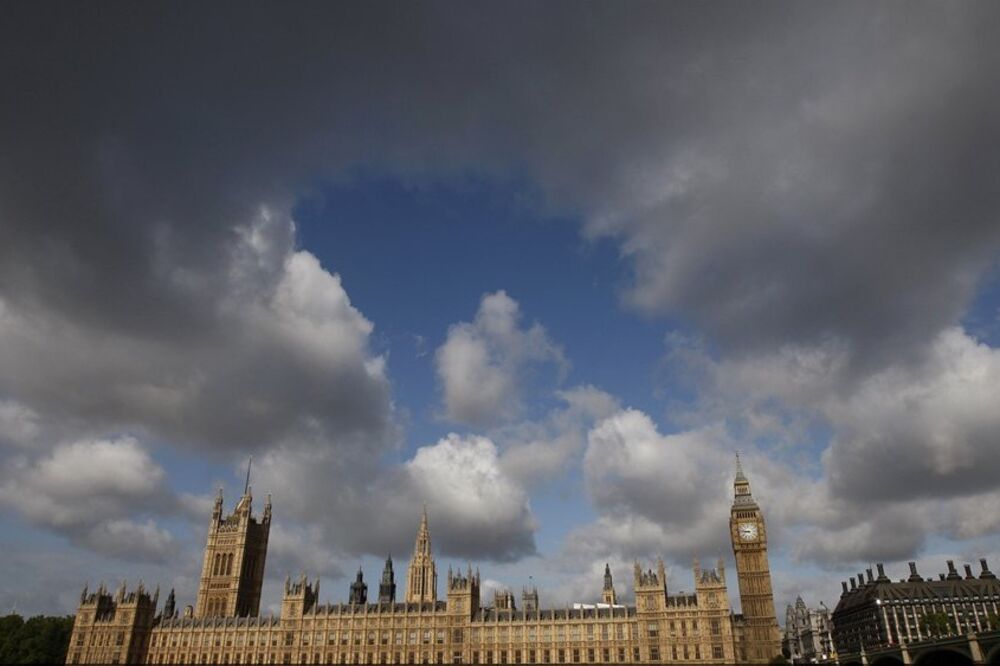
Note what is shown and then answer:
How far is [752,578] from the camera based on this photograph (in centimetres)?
14250

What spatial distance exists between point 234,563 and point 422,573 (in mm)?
47478

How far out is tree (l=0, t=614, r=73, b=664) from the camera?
5714 inches

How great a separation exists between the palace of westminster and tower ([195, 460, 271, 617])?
0.53 meters

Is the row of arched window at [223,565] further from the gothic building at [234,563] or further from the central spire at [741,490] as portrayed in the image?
the central spire at [741,490]

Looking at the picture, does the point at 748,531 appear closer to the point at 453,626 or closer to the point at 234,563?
the point at 453,626

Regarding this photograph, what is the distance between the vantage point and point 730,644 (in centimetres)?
11906

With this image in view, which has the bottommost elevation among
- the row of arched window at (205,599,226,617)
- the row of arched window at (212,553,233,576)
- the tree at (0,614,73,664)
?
the tree at (0,614,73,664)

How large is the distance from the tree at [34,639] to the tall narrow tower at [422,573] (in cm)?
7939

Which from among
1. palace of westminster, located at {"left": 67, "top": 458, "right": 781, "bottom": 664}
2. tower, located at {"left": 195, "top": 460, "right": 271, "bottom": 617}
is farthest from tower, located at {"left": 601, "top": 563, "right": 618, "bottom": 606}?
tower, located at {"left": 195, "top": 460, "right": 271, "bottom": 617}

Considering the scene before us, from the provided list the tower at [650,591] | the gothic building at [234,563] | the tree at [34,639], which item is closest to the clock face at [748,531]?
the tower at [650,591]

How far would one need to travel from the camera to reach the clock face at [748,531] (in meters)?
149

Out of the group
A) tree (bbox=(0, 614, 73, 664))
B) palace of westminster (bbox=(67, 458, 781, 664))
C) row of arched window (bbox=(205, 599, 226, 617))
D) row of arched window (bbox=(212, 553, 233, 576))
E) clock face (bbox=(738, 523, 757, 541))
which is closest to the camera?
palace of westminster (bbox=(67, 458, 781, 664))

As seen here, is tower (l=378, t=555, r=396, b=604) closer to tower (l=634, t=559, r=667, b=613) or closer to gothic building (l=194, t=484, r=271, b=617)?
gothic building (l=194, t=484, r=271, b=617)

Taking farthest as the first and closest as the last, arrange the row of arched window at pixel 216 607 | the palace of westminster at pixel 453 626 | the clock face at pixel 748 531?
the row of arched window at pixel 216 607
the clock face at pixel 748 531
the palace of westminster at pixel 453 626
